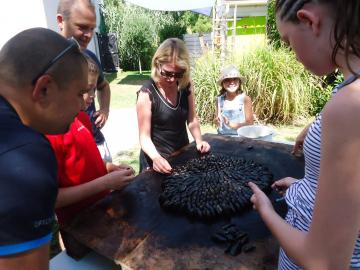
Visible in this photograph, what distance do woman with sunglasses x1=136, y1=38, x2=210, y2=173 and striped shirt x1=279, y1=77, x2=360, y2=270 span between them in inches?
49.7

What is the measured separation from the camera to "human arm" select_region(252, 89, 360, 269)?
2.43 feet

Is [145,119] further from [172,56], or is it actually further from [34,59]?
[34,59]

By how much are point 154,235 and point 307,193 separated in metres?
0.78

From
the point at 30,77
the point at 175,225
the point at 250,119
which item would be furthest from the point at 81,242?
the point at 250,119

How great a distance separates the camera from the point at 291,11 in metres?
0.90

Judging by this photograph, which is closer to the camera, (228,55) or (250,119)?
(250,119)

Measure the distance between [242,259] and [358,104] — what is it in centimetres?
89

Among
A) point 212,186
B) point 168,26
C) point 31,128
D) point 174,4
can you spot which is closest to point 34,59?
point 31,128

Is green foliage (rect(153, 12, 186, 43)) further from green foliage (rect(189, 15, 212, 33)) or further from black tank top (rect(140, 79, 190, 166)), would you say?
black tank top (rect(140, 79, 190, 166))

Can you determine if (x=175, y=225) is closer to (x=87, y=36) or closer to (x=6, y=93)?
(x=6, y=93)

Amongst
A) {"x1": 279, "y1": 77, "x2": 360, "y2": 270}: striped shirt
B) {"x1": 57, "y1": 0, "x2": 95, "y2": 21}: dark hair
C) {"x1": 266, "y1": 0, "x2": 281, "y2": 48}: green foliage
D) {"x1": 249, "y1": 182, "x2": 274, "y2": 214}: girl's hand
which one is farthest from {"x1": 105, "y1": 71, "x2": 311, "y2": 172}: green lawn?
{"x1": 279, "y1": 77, "x2": 360, "y2": 270}: striped shirt

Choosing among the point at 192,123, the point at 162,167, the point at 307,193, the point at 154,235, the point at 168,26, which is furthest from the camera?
the point at 168,26

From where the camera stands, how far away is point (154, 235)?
1516 mm

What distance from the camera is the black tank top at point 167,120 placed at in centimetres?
266
